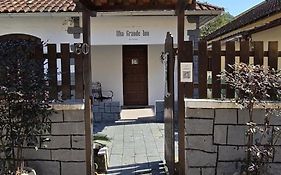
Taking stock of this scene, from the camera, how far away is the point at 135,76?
14.5m

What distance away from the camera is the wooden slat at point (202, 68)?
5133 millimetres

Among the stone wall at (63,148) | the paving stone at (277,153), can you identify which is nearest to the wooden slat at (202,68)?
the paving stone at (277,153)

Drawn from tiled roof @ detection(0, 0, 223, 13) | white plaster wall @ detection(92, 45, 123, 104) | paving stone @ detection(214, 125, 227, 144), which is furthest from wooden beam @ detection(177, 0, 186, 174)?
white plaster wall @ detection(92, 45, 123, 104)

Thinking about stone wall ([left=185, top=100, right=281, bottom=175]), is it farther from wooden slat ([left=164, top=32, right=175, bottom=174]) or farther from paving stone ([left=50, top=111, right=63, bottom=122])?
paving stone ([left=50, top=111, right=63, bottom=122])

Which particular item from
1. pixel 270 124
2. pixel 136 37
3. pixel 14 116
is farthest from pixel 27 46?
pixel 136 37

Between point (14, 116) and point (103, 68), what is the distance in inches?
375

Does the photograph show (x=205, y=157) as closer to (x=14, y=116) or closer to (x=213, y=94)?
(x=213, y=94)

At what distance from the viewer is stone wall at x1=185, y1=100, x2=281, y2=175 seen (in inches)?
196

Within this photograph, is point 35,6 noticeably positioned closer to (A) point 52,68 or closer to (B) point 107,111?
(B) point 107,111

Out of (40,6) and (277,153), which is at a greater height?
(40,6)

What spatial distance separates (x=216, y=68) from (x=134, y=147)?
3338mm

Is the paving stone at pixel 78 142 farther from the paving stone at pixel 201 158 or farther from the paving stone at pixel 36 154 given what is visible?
the paving stone at pixel 201 158

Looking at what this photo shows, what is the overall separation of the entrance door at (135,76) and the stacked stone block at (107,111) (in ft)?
9.39

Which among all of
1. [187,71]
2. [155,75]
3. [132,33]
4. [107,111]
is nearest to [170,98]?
[187,71]
